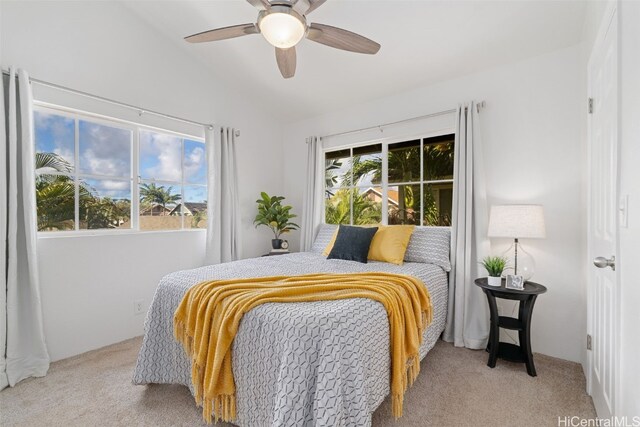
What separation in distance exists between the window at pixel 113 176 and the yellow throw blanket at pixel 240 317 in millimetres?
1698

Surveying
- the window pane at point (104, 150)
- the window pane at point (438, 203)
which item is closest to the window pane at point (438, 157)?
the window pane at point (438, 203)

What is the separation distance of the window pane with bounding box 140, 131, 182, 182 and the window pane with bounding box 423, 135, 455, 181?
2.69 meters

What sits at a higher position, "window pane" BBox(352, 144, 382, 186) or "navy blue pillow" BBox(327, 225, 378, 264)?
"window pane" BBox(352, 144, 382, 186)

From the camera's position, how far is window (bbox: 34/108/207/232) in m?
2.57

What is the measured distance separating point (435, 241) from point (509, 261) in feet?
2.03

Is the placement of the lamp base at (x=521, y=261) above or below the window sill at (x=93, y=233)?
below

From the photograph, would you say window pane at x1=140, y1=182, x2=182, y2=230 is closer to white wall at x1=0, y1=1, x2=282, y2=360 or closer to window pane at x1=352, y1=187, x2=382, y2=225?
white wall at x1=0, y1=1, x2=282, y2=360

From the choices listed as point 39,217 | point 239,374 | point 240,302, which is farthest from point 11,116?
point 239,374

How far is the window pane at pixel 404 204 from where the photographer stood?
3.32 m

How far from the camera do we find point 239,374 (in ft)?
4.99

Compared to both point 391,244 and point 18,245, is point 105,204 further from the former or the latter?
point 391,244

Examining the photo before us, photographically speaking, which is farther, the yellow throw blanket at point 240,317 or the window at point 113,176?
the window at point 113,176

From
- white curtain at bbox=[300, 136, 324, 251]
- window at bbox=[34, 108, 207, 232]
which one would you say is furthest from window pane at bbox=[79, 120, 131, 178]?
white curtain at bbox=[300, 136, 324, 251]

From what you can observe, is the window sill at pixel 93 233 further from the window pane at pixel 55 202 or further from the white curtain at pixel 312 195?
the white curtain at pixel 312 195
